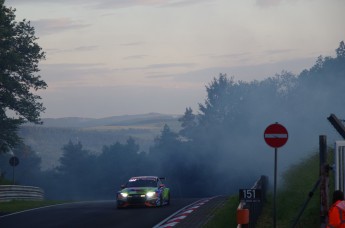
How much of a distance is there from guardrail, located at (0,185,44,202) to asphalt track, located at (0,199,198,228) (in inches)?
314

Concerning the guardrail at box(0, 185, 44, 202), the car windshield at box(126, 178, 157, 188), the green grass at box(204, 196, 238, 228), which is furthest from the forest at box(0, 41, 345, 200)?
the green grass at box(204, 196, 238, 228)

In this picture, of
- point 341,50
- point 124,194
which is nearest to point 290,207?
point 124,194

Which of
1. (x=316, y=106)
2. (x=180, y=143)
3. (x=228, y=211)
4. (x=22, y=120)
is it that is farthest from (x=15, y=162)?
(x=180, y=143)

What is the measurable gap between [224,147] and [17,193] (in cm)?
6793

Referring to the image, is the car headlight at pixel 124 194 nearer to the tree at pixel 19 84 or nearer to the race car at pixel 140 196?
the race car at pixel 140 196

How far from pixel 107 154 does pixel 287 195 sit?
11986cm

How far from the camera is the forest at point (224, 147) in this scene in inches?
3462

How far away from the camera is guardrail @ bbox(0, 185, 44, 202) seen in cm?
3938

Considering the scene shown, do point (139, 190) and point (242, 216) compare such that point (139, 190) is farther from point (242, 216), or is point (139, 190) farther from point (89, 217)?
point (242, 216)

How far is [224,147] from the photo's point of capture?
355 ft

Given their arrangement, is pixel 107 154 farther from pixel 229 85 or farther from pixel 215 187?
pixel 215 187

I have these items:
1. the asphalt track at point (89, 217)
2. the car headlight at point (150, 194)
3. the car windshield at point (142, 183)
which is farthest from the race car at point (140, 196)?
the asphalt track at point (89, 217)

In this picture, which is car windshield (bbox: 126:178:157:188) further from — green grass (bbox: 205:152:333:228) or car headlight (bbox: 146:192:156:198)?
green grass (bbox: 205:152:333:228)

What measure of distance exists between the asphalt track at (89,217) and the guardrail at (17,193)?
26.2ft
